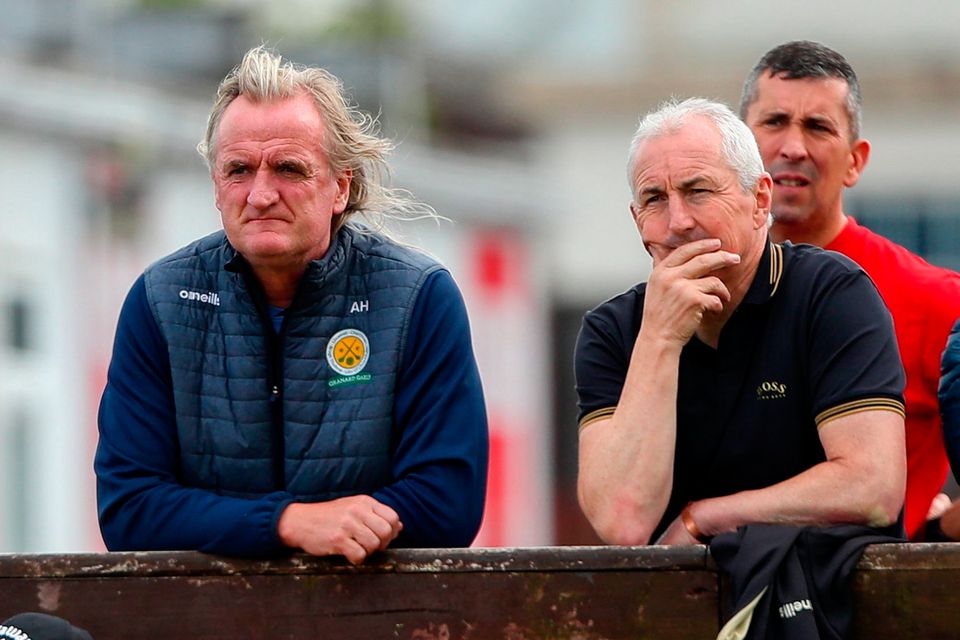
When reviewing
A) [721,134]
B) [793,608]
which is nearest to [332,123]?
[721,134]

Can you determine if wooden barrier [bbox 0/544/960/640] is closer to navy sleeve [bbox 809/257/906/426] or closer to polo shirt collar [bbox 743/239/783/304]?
navy sleeve [bbox 809/257/906/426]

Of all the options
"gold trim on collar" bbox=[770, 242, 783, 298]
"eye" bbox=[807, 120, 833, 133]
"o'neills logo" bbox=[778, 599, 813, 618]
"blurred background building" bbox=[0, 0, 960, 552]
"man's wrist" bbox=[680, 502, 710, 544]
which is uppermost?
"blurred background building" bbox=[0, 0, 960, 552]

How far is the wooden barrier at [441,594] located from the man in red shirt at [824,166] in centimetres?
99

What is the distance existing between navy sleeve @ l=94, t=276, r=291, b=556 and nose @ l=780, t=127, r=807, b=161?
1.52 meters

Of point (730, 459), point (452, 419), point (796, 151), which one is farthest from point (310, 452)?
point (796, 151)

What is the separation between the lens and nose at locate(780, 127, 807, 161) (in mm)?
5727

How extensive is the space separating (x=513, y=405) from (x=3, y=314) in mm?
7873

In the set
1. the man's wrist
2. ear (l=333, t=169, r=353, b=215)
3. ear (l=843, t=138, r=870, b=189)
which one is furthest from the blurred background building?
the man's wrist

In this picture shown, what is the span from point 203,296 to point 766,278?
1115 millimetres

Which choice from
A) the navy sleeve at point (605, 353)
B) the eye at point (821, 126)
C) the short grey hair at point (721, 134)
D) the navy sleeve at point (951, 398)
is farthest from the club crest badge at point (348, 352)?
the eye at point (821, 126)

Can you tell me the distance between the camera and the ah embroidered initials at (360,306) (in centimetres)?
504

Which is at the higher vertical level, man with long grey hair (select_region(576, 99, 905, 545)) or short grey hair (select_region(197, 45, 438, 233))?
short grey hair (select_region(197, 45, 438, 233))

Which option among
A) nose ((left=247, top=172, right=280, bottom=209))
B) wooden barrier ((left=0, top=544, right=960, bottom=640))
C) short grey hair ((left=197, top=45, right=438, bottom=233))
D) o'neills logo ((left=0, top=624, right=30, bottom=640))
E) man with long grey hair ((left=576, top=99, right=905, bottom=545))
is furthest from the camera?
short grey hair ((left=197, top=45, right=438, bottom=233))

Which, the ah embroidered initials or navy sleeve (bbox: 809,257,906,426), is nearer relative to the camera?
navy sleeve (bbox: 809,257,906,426)
